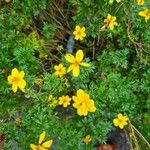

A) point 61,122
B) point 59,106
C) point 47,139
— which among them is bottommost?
point 47,139

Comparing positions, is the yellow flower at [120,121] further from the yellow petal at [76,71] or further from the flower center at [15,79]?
the flower center at [15,79]

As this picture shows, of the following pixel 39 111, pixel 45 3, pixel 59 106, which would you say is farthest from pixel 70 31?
pixel 39 111

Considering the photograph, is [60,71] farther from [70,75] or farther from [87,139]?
[87,139]

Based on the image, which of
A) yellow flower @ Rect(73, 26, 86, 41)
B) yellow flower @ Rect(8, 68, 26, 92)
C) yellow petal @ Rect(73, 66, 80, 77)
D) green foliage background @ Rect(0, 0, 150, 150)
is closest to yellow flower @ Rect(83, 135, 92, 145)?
green foliage background @ Rect(0, 0, 150, 150)

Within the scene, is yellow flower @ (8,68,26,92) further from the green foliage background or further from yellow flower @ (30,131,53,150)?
yellow flower @ (30,131,53,150)

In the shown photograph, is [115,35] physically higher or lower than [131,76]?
higher

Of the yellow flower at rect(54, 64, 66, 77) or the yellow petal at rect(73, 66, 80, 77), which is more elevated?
the yellow flower at rect(54, 64, 66, 77)

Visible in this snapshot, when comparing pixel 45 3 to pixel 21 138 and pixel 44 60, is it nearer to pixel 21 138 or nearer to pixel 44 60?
pixel 44 60

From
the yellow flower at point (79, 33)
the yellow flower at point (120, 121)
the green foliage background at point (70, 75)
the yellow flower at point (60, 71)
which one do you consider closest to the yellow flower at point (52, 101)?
the green foliage background at point (70, 75)

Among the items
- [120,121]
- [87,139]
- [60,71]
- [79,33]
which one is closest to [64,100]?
[60,71]

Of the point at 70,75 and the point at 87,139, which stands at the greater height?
the point at 70,75

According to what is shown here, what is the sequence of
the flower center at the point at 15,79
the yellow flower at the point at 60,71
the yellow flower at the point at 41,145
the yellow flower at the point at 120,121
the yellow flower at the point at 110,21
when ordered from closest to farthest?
the yellow flower at the point at 41,145
the flower center at the point at 15,79
the yellow flower at the point at 120,121
the yellow flower at the point at 60,71
the yellow flower at the point at 110,21
